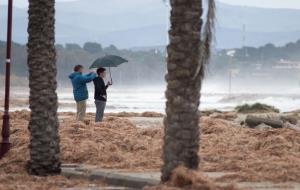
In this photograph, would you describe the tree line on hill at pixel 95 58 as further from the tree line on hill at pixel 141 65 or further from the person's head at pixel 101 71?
the person's head at pixel 101 71

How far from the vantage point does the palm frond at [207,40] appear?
11.6m

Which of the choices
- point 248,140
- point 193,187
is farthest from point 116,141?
point 193,187

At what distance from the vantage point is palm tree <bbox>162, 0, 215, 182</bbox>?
466 inches

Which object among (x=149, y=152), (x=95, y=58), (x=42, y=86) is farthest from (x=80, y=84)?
(x=95, y=58)

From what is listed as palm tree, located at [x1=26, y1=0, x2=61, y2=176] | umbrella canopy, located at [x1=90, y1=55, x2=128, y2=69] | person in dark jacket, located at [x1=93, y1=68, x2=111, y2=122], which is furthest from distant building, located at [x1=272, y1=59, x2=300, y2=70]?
palm tree, located at [x1=26, y1=0, x2=61, y2=176]

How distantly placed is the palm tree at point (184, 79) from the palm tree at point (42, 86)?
127 inches

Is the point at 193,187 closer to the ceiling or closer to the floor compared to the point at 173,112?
closer to the floor

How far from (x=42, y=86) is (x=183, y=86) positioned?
351 centimetres

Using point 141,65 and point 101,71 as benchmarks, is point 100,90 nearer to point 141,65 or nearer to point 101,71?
point 101,71

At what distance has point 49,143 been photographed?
Answer: 1481 cm

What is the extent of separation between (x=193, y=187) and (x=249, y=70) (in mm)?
168811

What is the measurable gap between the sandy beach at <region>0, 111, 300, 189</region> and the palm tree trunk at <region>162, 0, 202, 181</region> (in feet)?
1.94

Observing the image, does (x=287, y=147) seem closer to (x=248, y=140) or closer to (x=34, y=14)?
(x=248, y=140)

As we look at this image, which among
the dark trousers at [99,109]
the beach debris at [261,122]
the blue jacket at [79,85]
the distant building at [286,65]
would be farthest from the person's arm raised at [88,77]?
the distant building at [286,65]
